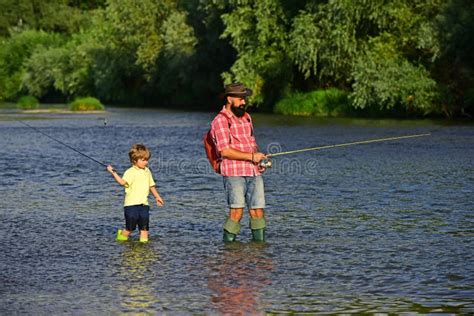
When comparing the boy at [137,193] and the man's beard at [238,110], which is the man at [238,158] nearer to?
the man's beard at [238,110]

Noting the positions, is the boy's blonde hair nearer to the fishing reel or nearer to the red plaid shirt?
the red plaid shirt

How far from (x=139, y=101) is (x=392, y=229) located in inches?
2583

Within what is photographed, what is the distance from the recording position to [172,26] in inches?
2591

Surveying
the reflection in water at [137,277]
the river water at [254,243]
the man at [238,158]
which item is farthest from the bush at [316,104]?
the reflection in water at [137,277]

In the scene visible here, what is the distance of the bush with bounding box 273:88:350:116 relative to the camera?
48781mm

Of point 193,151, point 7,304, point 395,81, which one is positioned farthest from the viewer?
point 395,81

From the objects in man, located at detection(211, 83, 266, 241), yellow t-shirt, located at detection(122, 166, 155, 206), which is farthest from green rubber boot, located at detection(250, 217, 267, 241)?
yellow t-shirt, located at detection(122, 166, 155, 206)

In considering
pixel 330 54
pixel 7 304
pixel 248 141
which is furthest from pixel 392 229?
pixel 330 54

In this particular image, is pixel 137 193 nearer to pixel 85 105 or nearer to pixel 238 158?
pixel 238 158

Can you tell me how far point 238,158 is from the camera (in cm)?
1136

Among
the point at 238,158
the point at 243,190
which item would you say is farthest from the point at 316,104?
the point at 238,158

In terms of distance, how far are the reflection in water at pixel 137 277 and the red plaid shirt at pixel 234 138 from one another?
121 cm

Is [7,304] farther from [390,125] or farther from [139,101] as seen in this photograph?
[139,101]

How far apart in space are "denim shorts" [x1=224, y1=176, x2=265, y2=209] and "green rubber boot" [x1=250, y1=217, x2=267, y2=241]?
0.51 feet
